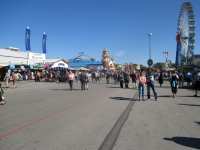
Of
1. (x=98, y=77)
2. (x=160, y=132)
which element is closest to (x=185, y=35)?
(x=98, y=77)

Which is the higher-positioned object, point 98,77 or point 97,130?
point 98,77

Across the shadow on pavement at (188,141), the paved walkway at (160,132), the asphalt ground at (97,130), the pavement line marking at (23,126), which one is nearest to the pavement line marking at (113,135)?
the asphalt ground at (97,130)

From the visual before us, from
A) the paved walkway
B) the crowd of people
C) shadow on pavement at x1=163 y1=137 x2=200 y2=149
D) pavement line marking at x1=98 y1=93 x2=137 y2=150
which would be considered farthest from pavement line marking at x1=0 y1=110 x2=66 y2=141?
the crowd of people

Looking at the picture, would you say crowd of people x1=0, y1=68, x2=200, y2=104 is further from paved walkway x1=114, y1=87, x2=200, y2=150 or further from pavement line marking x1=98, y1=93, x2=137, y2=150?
pavement line marking x1=98, y1=93, x2=137, y2=150

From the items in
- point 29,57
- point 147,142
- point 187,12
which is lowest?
point 147,142

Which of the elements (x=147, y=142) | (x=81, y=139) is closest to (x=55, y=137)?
(x=81, y=139)

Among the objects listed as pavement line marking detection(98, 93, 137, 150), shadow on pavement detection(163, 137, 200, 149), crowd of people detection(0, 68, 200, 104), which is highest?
crowd of people detection(0, 68, 200, 104)

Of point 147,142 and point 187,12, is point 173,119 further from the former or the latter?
point 187,12

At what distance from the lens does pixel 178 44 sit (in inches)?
2377

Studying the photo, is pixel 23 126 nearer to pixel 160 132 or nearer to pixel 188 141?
pixel 160 132

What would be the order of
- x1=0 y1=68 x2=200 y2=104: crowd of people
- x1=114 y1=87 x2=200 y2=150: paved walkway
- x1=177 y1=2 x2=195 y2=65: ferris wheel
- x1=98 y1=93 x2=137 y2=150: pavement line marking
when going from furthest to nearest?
x1=177 y1=2 x2=195 y2=65: ferris wheel
x1=0 y1=68 x2=200 y2=104: crowd of people
x1=114 y1=87 x2=200 y2=150: paved walkway
x1=98 y1=93 x2=137 y2=150: pavement line marking

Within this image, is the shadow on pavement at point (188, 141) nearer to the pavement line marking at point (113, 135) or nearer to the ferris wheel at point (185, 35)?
the pavement line marking at point (113, 135)

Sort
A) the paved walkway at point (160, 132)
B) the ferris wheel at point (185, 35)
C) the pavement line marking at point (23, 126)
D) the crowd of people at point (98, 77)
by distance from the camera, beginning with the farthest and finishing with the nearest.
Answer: the ferris wheel at point (185, 35) → the crowd of people at point (98, 77) → the pavement line marking at point (23, 126) → the paved walkway at point (160, 132)

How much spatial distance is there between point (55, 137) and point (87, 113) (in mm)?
4888
